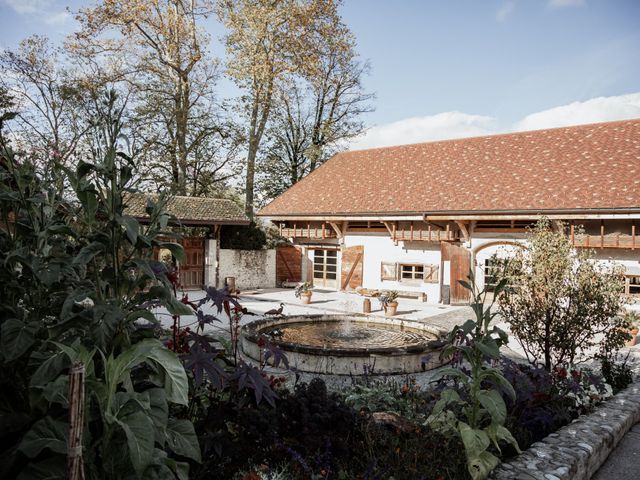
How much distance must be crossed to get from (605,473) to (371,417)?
2.09 m

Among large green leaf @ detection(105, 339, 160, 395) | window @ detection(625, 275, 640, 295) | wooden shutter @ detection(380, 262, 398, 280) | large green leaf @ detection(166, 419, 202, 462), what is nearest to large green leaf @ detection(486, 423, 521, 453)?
large green leaf @ detection(166, 419, 202, 462)

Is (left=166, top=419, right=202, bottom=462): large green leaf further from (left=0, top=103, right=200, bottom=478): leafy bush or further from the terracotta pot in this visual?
the terracotta pot

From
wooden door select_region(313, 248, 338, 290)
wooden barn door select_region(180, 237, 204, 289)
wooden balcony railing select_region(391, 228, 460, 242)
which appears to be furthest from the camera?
wooden door select_region(313, 248, 338, 290)

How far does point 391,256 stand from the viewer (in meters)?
17.0

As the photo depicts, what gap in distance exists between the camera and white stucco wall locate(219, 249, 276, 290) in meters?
18.8

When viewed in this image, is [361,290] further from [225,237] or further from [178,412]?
[178,412]

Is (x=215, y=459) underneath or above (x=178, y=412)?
underneath

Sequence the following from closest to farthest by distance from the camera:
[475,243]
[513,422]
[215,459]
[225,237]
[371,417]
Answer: [215,459] → [371,417] → [513,422] → [475,243] → [225,237]

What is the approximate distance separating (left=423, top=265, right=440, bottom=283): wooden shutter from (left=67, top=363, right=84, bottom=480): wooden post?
14.8 m

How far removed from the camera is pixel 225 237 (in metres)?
19.5

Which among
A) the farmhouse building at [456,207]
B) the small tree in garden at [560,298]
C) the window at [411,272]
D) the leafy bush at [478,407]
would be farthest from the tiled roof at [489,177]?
the leafy bush at [478,407]

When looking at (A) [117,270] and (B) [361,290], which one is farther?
(B) [361,290]

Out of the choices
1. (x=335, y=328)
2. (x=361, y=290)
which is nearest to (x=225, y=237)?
(x=361, y=290)

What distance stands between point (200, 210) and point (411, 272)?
849cm
